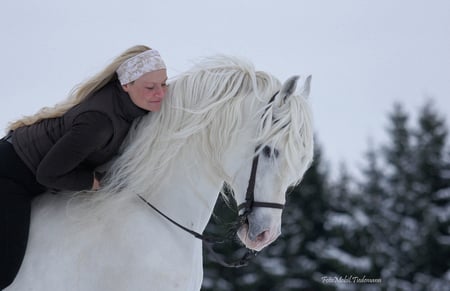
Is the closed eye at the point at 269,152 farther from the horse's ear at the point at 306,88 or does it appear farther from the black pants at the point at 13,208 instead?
the black pants at the point at 13,208

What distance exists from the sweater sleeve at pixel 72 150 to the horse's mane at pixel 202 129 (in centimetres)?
28

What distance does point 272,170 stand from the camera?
4.66 m

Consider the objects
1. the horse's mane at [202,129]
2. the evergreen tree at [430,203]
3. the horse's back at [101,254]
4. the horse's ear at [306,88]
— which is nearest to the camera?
the horse's back at [101,254]

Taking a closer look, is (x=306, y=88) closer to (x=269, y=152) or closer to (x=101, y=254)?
(x=269, y=152)

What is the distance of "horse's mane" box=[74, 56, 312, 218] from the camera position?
187 inches

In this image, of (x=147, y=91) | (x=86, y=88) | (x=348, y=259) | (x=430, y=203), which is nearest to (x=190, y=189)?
(x=147, y=91)

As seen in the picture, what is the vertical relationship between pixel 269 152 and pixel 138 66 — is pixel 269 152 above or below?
below

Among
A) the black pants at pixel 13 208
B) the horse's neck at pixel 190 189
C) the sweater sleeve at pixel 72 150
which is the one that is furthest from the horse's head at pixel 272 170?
the black pants at pixel 13 208

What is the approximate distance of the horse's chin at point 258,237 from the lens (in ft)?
15.2

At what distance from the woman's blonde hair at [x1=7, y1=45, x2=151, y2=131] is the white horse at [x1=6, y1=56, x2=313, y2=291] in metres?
0.37

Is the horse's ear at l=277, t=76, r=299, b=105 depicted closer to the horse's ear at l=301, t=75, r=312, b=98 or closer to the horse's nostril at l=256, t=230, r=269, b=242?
the horse's ear at l=301, t=75, r=312, b=98

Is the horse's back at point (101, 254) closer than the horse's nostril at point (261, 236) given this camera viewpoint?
Yes

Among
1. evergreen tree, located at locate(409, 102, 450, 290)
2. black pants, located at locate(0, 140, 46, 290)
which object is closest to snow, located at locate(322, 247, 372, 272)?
evergreen tree, located at locate(409, 102, 450, 290)

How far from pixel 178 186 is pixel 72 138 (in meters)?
0.81
